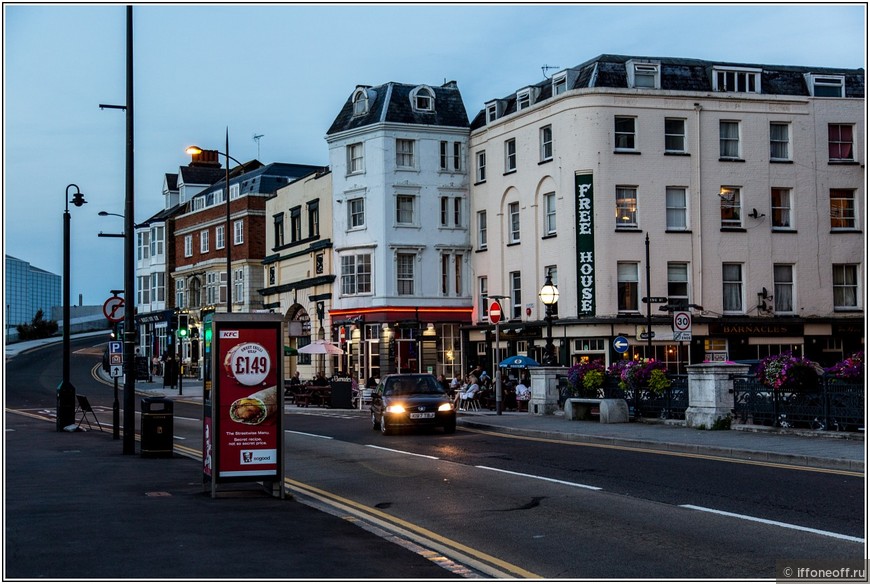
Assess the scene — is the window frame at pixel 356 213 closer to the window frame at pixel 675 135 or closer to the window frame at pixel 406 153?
the window frame at pixel 406 153

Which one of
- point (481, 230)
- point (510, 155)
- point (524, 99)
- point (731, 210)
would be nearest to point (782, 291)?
point (731, 210)

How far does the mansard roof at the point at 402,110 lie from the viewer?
55562mm

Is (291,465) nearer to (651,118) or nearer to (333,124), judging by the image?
(651,118)

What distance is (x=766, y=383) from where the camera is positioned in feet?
75.9

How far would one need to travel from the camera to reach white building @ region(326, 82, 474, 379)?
54938 mm

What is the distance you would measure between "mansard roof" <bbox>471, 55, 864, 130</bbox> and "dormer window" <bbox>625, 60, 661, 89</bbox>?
297 millimetres

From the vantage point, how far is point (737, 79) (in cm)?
4922

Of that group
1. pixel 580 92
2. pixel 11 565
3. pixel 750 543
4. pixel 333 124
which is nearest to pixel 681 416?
pixel 750 543

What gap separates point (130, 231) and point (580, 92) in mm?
29852

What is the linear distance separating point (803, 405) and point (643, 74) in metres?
28.6

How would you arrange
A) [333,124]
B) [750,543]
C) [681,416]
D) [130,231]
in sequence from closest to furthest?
[750,543], [130,231], [681,416], [333,124]

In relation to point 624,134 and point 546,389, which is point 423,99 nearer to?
point 624,134

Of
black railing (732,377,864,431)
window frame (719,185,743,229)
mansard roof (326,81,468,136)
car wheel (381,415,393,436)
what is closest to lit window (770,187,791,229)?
window frame (719,185,743,229)

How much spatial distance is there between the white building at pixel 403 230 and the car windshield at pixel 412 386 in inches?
1027
